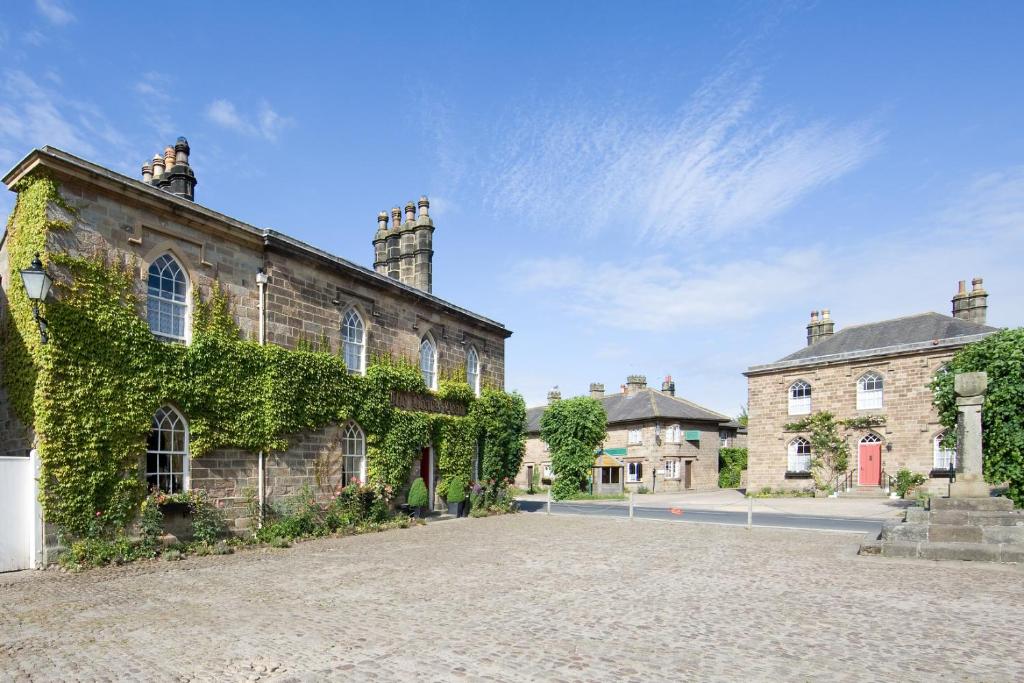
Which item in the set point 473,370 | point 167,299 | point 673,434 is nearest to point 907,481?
point 673,434

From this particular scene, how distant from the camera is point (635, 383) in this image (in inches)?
1791

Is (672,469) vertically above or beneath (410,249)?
beneath

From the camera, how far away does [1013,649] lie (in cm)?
671

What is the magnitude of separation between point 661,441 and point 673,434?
3.11ft

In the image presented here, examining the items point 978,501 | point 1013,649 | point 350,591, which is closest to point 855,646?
point 1013,649

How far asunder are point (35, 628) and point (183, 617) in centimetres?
155

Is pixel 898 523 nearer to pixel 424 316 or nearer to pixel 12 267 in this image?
pixel 424 316

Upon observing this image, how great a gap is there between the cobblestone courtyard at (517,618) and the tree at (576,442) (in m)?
22.4

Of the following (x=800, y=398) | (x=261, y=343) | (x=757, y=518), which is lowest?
(x=757, y=518)

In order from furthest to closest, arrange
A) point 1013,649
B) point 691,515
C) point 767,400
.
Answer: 1. point 767,400
2. point 691,515
3. point 1013,649

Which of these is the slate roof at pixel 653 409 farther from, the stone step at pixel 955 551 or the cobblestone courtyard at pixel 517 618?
the cobblestone courtyard at pixel 517 618

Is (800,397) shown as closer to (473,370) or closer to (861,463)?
(861,463)

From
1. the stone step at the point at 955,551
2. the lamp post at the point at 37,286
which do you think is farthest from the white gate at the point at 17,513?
the stone step at the point at 955,551

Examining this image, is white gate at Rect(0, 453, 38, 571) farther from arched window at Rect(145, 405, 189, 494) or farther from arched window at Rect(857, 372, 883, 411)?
→ arched window at Rect(857, 372, 883, 411)
